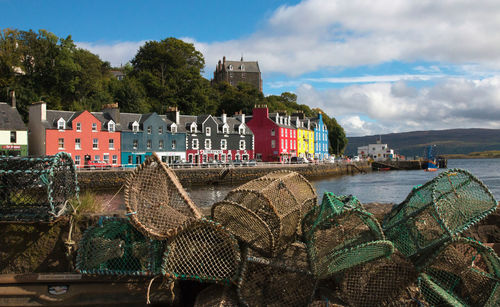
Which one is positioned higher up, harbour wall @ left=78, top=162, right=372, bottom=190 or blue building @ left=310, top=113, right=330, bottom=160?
blue building @ left=310, top=113, right=330, bottom=160

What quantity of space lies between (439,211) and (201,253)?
338 cm

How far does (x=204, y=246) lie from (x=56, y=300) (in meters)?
2.25

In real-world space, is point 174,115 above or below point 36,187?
above

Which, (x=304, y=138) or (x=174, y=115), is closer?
(x=174, y=115)

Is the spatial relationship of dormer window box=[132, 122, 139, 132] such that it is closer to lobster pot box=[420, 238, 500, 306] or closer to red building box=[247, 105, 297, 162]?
red building box=[247, 105, 297, 162]

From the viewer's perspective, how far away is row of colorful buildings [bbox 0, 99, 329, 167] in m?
36.2

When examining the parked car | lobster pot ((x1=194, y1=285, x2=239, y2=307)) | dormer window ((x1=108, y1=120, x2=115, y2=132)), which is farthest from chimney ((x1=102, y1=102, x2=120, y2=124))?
lobster pot ((x1=194, y1=285, x2=239, y2=307))

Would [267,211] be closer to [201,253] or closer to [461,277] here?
[201,253]

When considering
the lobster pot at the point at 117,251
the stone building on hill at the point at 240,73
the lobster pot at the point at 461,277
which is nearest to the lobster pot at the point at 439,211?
the lobster pot at the point at 461,277

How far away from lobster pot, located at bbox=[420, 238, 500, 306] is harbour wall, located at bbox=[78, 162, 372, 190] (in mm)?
27074

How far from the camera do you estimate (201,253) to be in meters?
5.35

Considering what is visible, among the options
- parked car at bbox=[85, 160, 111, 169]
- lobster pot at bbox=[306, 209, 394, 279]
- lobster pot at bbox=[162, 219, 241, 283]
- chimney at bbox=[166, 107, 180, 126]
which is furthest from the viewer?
chimney at bbox=[166, 107, 180, 126]

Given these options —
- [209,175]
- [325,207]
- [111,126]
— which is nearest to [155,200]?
[325,207]

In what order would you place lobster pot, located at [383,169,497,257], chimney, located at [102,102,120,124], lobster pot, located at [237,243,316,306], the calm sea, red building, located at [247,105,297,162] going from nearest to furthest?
lobster pot, located at [237,243,316,306]
lobster pot, located at [383,169,497,257]
the calm sea
chimney, located at [102,102,120,124]
red building, located at [247,105,297,162]
